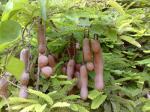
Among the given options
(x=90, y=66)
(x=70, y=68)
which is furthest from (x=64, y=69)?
(x=90, y=66)

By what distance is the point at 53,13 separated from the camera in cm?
171

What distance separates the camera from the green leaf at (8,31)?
1094 mm

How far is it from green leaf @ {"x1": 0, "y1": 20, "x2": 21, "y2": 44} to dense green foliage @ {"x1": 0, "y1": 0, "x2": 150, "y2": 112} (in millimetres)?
226

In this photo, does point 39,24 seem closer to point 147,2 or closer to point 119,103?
point 119,103

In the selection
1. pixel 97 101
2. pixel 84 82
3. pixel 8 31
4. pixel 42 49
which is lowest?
pixel 97 101

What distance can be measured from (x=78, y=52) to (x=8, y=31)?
2.96 ft

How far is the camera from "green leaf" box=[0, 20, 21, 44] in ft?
3.59

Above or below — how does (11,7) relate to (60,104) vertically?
above

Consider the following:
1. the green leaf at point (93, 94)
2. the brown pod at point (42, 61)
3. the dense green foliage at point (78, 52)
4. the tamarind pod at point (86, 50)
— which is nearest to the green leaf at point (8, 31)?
the dense green foliage at point (78, 52)

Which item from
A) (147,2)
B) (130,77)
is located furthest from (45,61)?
(147,2)

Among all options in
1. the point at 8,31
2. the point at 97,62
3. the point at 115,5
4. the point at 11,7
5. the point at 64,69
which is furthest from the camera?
the point at 64,69

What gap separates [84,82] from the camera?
180cm

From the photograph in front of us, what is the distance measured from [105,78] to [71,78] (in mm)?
246

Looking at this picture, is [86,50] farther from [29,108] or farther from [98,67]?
[29,108]
